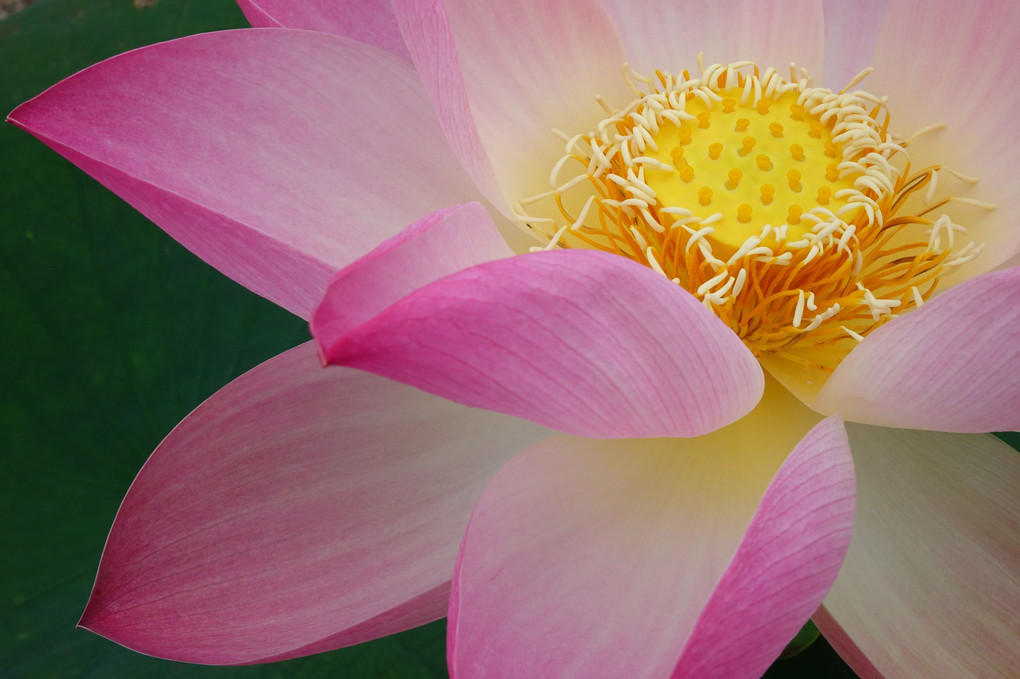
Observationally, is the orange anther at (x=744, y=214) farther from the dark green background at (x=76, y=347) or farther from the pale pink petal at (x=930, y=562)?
the dark green background at (x=76, y=347)

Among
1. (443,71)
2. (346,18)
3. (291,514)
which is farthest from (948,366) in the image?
(346,18)

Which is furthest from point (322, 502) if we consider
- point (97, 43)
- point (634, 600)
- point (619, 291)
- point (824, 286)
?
point (97, 43)

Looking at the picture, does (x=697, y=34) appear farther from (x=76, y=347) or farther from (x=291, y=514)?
(x=76, y=347)

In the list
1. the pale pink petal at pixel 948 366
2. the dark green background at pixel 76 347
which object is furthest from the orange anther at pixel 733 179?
the dark green background at pixel 76 347

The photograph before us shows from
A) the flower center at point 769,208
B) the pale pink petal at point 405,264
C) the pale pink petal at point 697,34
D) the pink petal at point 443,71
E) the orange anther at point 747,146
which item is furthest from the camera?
the pale pink petal at point 697,34

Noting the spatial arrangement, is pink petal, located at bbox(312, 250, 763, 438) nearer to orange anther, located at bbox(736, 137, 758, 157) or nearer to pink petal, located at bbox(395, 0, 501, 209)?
pink petal, located at bbox(395, 0, 501, 209)

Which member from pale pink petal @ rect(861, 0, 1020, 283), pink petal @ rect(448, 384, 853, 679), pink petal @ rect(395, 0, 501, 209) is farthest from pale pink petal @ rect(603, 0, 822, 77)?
pink petal @ rect(448, 384, 853, 679)
